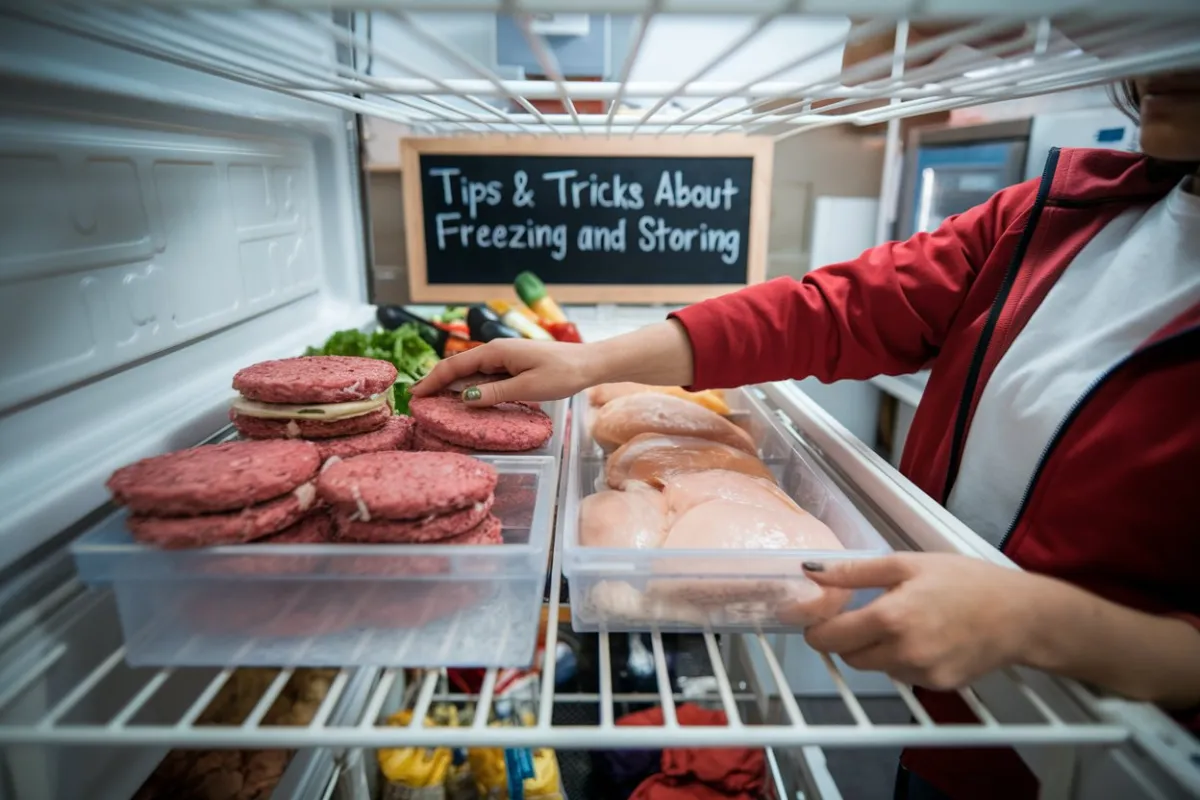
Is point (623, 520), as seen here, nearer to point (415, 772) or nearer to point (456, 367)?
point (456, 367)

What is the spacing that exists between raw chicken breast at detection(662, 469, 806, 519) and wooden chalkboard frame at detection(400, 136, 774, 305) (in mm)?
918

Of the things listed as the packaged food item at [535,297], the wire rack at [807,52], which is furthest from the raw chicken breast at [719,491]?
the packaged food item at [535,297]

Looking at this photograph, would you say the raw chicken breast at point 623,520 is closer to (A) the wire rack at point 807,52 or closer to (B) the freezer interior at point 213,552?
(B) the freezer interior at point 213,552

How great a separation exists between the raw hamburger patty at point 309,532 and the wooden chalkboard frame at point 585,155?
110 centimetres

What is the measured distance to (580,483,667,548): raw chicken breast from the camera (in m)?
0.74

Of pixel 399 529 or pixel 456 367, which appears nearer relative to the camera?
pixel 399 529

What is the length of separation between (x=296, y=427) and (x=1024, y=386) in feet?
2.73

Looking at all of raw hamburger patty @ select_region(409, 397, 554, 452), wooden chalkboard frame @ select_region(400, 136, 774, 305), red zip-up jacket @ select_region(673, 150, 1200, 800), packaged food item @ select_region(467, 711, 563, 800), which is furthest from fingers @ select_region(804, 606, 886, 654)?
wooden chalkboard frame @ select_region(400, 136, 774, 305)

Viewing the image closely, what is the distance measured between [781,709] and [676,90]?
1123mm

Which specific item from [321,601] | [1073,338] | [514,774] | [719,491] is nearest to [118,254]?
[321,601]

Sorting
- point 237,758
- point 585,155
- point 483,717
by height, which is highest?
point 585,155

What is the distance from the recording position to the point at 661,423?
105cm

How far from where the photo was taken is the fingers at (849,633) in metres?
0.56

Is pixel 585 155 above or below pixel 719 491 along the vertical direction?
above
